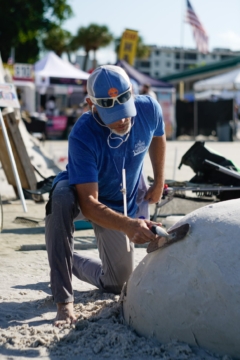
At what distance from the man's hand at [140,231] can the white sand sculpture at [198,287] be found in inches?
6.1

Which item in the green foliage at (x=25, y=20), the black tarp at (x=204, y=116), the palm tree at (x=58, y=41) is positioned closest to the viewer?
the black tarp at (x=204, y=116)

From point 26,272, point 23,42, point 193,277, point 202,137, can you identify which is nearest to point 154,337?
point 193,277

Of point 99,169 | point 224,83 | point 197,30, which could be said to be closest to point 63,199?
point 99,169

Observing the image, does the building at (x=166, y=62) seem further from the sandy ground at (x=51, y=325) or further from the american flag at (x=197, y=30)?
the sandy ground at (x=51, y=325)

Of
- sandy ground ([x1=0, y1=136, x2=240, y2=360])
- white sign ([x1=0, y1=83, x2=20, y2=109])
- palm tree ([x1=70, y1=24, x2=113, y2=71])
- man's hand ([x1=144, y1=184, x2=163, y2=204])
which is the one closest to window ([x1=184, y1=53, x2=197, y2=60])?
palm tree ([x1=70, y1=24, x2=113, y2=71])

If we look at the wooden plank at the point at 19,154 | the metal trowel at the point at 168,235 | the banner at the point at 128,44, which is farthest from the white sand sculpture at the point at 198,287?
the banner at the point at 128,44

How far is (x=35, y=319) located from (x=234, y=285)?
1.42m

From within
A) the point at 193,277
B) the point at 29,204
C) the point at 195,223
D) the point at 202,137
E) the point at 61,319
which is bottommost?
the point at 202,137

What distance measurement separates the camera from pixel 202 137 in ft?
92.4

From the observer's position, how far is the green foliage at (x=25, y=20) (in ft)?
117

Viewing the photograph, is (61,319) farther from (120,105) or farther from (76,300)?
(120,105)

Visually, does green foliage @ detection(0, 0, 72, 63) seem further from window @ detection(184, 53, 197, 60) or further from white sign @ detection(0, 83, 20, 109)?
window @ detection(184, 53, 197, 60)

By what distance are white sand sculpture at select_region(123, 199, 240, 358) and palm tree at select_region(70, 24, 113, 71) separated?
64.6 metres

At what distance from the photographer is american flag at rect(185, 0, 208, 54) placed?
30.6 m
